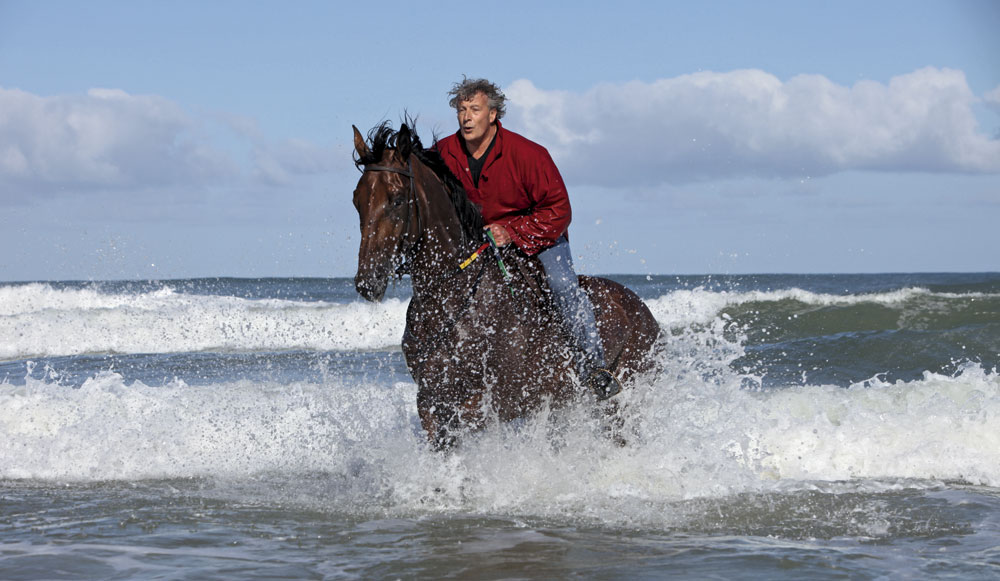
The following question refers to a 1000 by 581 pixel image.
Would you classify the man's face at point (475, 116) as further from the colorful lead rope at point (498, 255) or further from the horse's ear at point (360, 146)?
the horse's ear at point (360, 146)

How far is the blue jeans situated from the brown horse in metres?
0.06

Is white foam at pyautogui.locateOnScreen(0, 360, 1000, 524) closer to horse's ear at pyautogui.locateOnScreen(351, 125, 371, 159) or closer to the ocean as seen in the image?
the ocean

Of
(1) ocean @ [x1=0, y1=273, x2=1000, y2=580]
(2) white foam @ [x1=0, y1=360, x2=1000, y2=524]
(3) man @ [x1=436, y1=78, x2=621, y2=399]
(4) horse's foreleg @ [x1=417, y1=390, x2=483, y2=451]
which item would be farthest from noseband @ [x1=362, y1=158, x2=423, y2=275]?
(2) white foam @ [x1=0, y1=360, x2=1000, y2=524]

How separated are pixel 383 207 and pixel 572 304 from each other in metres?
1.32

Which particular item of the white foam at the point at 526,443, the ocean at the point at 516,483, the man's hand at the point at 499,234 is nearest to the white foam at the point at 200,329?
the ocean at the point at 516,483

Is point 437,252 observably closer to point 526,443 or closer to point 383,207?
point 383,207

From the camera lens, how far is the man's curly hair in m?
4.84

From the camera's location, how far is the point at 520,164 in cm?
487

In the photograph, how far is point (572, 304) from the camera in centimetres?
504

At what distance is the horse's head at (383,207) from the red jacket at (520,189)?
473 millimetres

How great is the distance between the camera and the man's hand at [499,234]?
4.78 meters

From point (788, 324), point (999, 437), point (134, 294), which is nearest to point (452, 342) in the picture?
point (999, 437)

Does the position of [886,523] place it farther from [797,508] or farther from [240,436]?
[240,436]

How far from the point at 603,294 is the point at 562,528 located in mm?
1534
